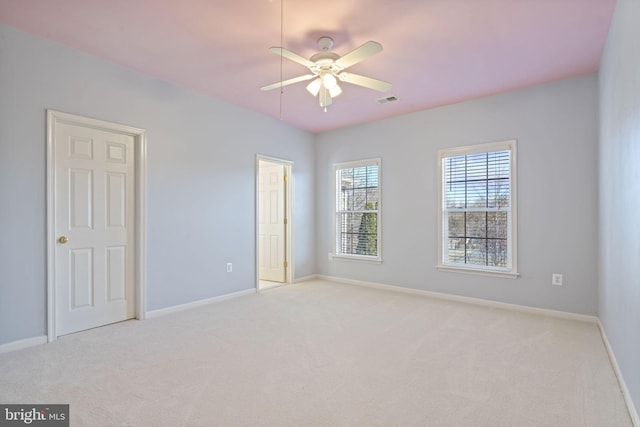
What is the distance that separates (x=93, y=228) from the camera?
11.1 ft

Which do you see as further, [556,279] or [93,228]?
[556,279]

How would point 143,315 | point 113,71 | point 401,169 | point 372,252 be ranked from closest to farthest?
point 113,71, point 143,315, point 401,169, point 372,252

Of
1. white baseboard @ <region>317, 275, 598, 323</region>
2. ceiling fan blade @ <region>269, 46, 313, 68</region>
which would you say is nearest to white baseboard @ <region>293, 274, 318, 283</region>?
white baseboard @ <region>317, 275, 598, 323</region>

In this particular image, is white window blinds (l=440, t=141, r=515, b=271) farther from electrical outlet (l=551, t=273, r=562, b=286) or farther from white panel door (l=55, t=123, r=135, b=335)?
white panel door (l=55, t=123, r=135, b=335)

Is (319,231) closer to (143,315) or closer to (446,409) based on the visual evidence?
(143,315)

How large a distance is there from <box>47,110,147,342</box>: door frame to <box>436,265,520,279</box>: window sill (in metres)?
3.74

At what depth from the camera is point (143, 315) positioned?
3658 mm

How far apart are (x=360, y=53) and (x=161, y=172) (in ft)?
8.66

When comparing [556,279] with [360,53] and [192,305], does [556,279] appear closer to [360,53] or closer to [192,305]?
[360,53]

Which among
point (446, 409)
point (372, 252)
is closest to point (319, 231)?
point (372, 252)

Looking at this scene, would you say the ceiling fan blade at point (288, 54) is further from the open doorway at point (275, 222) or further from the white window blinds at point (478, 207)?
the open doorway at point (275, 222)

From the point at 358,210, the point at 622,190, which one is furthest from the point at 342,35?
→ the point at 358,210

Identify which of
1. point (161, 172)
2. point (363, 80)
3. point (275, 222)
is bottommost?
point (275, 222)

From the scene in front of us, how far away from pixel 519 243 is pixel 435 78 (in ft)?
7.17
